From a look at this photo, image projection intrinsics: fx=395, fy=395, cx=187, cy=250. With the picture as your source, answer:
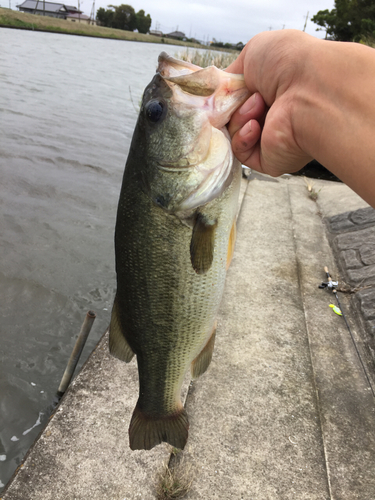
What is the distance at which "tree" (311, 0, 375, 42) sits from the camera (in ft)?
96.0

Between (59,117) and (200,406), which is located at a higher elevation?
(59,117)

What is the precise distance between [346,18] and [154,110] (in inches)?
1459

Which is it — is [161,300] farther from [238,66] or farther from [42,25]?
[42,25]

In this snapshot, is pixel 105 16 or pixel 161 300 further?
pixel 105 16

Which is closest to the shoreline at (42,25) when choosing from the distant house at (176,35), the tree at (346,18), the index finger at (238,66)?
the tree at (346,18)

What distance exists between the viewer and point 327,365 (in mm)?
3555

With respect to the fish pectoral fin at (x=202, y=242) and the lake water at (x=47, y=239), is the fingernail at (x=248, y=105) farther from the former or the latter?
the lake water at (x=47, y=239)

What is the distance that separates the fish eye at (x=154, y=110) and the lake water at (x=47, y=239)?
9.88 feet

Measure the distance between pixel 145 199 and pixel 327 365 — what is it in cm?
274

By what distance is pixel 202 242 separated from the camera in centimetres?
154

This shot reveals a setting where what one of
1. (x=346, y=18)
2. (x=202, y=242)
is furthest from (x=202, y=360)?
(x=346, y=18)

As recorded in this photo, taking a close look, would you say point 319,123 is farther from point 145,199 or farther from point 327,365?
point 327,365

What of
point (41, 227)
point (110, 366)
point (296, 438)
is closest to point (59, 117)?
point (41, 227)

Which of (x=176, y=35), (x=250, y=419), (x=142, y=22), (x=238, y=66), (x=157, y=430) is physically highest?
(x=176, y=35)
